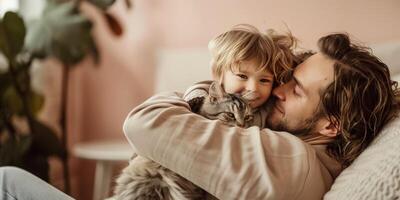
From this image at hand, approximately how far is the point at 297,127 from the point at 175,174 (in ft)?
0.77

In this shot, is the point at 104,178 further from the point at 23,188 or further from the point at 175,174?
the point at 175,174

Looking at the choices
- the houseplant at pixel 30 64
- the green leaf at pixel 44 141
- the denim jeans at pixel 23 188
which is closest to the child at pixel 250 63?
the denim jeans at pixel 23 188

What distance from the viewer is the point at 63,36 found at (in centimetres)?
168

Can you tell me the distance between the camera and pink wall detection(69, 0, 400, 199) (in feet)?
3.15

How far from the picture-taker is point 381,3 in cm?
95

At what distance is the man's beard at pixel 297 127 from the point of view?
811 mm

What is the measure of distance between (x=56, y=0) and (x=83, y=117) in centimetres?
52

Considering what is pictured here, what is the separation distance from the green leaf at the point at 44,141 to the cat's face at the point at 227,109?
3.65ft

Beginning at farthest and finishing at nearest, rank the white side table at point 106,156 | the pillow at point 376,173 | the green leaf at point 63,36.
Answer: the green leaf at point 63,36
the white side table at point 106,156
the pillow at point 376,173

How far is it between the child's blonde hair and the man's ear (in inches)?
4.0

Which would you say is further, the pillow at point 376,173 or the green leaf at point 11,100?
the green leaf at point 11,100

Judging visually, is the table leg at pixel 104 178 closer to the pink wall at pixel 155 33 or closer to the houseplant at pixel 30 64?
the pink wall at pixel 155 33

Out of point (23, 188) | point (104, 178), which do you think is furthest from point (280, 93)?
point (104, 178)

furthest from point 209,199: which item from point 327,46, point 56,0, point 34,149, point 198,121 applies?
point 56,0
